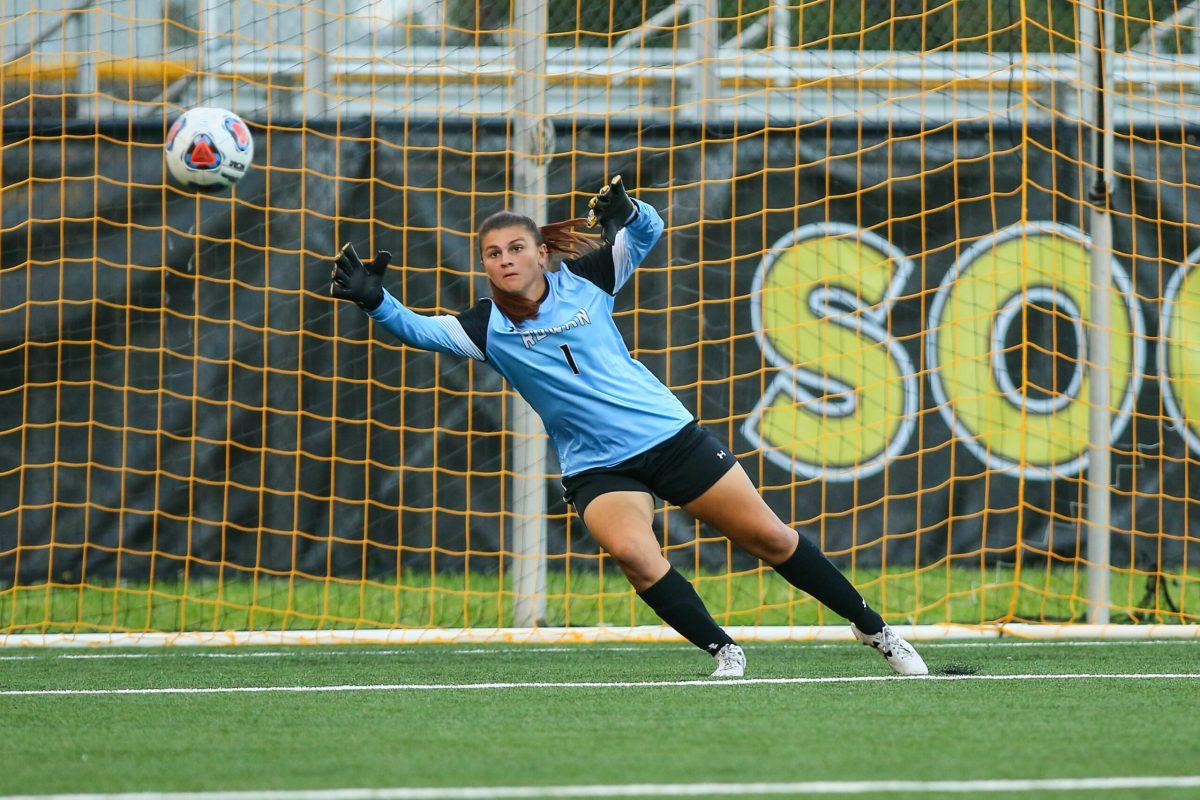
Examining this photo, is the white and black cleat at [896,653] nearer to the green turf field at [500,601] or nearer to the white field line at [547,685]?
the white field line at [547,685]

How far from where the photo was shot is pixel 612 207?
5.43m

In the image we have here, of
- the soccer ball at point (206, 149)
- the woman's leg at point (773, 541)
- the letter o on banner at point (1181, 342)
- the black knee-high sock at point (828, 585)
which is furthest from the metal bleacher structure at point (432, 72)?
the black knee-high sock at point (828, 585)

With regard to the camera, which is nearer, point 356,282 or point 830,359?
point 356,282

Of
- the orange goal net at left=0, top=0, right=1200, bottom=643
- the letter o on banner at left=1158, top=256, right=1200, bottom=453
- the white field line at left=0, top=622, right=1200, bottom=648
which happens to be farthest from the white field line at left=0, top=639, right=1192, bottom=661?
the letter o on banner at left=1158, top=256, right=1200, bottom=453

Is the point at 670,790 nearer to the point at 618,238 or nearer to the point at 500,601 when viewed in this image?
the point at 618,238

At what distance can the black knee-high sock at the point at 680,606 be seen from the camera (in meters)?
5.41

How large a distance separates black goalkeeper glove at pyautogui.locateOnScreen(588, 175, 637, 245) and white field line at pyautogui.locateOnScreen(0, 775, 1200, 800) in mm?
2468

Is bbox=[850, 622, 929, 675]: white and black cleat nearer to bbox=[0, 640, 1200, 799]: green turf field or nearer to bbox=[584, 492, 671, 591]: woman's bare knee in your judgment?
bbox=[0, 640, 1200, 799]: green turf field

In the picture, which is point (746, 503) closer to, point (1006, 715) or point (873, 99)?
point (1006, 715)

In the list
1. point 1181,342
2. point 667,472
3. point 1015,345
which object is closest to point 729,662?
point 667,472

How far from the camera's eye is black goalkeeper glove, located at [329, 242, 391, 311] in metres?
5.27

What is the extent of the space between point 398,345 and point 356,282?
369cm

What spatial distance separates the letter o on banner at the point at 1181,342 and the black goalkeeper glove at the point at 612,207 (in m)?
4.66

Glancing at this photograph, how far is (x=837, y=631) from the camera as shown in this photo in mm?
7469
